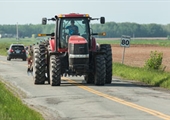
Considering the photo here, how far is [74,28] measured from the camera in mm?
25953

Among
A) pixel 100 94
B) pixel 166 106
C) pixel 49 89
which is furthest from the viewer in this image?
pixel 49 89

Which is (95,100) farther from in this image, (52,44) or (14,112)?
(52,44)

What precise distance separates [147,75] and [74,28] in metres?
4.62

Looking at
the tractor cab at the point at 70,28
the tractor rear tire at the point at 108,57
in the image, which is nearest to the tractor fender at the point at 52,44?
the tractor cab at the point at 70,28

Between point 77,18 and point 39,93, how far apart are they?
15.8 ft

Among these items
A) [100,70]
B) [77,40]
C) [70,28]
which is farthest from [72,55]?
[70,28]

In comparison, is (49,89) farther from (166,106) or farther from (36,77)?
(166,106)

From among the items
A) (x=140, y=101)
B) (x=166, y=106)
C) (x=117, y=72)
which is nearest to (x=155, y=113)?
(x=166, y=106)

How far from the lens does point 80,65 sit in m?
Result: 25.2

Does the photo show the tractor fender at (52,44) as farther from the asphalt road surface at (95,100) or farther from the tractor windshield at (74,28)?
the asphalt road surface at (95,100)

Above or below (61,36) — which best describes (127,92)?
below

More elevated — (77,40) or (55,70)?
(77,40)

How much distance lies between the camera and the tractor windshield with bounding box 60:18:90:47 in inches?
1021

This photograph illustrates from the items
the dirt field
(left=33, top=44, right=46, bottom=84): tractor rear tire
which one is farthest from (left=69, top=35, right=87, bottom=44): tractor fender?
the dirt field
